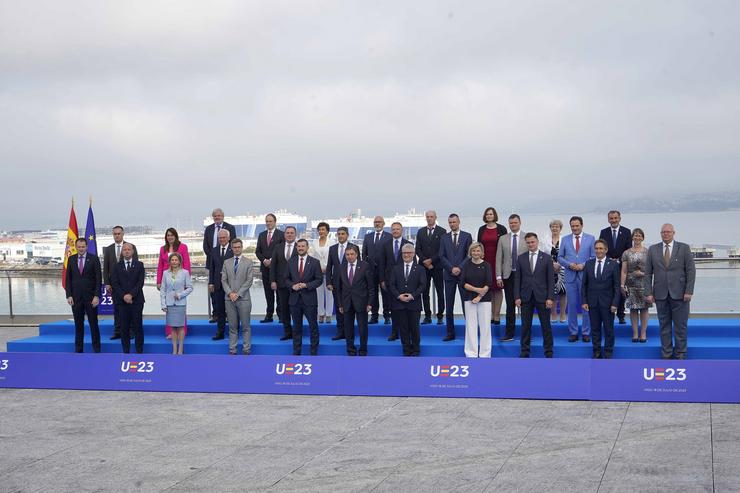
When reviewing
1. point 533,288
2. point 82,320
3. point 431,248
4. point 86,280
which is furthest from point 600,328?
point 82,320

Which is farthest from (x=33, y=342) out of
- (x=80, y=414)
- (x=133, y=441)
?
(x=133, y=441)

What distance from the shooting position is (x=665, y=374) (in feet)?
28.6

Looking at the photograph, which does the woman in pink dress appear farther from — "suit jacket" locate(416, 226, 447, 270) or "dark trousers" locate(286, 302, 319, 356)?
"suit jacket" locate(416, 226, 447, 270)

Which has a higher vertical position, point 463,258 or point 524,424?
point 463,258

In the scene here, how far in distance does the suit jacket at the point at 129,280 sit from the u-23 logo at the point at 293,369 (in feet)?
9.49

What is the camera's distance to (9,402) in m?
9.49

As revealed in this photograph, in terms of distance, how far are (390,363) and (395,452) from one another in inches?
98.9

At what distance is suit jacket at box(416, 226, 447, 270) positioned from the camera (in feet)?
38.0

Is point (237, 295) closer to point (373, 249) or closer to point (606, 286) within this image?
point (373, 249)

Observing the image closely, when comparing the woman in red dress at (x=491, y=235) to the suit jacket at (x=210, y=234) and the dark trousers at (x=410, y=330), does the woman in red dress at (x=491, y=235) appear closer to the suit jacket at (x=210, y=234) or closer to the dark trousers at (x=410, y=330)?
the dark trousers at (x=410, y=330)

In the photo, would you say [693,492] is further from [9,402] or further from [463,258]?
[9,402]

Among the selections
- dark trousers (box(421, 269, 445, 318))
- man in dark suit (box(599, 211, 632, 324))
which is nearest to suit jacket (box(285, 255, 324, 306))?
dark trousers (box(421, 269, 445, 318))

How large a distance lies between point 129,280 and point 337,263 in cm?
301

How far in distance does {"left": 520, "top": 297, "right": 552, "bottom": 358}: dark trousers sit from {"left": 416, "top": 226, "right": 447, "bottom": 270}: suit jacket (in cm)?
169
